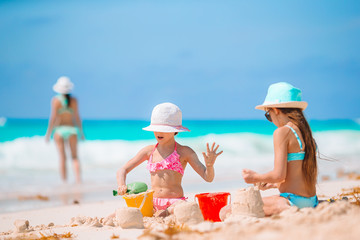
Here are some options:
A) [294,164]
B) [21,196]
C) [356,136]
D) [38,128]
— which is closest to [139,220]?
[294,164]

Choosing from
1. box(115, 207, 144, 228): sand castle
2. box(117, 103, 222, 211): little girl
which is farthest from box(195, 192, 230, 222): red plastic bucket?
box(115, 207, 144, 228): sand castle

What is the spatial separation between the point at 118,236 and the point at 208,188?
4358mm

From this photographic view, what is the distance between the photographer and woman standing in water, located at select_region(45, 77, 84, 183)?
904 cm

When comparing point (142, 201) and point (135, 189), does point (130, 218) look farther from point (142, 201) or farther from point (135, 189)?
point (135, 189)

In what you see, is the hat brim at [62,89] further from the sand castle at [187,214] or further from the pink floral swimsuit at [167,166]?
the sand castle at [187,214]

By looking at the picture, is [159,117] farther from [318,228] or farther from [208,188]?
[208,188]

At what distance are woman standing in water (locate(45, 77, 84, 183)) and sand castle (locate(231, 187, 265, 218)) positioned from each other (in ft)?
19.4

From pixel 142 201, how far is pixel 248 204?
3.53 ft

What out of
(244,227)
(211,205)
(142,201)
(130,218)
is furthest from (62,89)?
(244,227)

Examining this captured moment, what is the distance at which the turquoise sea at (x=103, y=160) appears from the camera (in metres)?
7.45

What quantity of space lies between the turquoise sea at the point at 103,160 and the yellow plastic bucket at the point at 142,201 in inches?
75.0

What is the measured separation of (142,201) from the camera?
4102mm

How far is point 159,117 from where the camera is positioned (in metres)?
4.50

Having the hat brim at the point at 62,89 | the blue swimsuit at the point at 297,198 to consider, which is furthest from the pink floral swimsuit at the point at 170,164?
the hat brim at the point at 62,89
